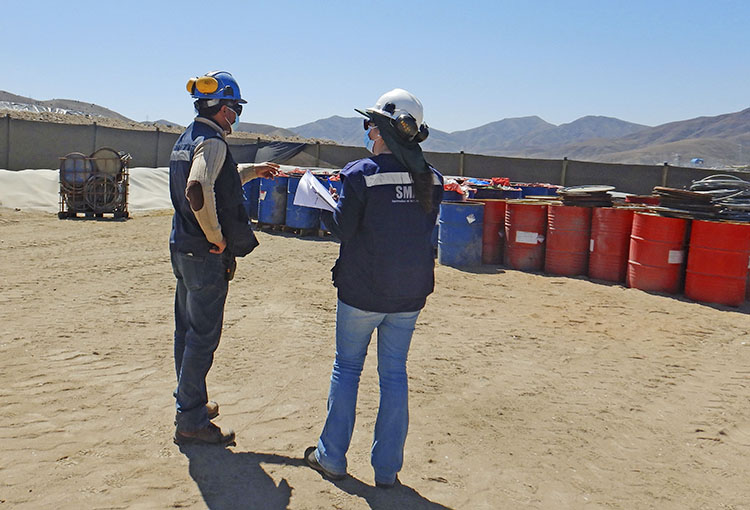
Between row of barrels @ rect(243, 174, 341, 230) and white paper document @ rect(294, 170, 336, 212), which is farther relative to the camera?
row of barrels @ rect(243, 174, 341, 230)

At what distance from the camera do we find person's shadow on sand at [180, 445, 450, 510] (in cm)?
333

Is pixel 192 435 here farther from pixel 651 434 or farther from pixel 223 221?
pixel 651 434

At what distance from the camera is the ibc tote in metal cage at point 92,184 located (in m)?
15.2

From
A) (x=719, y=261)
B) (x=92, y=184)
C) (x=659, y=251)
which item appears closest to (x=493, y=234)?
(x=659, y=251)

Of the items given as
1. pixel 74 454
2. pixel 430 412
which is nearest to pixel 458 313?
pixel 430 412

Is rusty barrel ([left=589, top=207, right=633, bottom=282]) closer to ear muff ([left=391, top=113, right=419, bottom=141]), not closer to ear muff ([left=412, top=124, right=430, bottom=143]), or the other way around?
ear muff ([left=412, top=124, right=430, bottom=143])

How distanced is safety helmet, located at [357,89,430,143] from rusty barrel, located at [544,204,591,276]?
6.81m

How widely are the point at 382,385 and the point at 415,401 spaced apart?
4.62ft

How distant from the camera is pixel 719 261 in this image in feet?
27.3

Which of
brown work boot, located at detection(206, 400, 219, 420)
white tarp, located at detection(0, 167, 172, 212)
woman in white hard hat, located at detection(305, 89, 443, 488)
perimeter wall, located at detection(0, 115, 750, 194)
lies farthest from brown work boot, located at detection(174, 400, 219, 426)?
perimeter wall, located at detection(0, 115, 750, 194)

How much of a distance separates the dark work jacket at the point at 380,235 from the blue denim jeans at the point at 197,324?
83 cm

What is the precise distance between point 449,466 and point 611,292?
19.1ft

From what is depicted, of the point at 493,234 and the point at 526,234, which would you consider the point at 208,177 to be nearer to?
the point at 526,234

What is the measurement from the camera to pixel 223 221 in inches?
148
